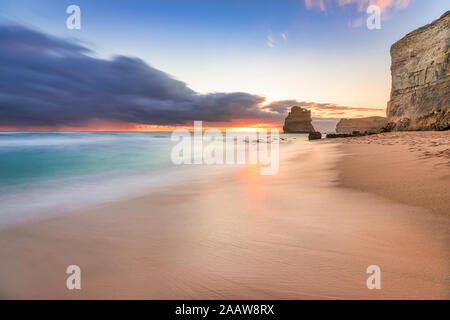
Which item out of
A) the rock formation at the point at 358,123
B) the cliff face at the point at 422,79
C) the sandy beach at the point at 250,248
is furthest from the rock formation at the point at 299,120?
the sandy beach at the point at 250,248

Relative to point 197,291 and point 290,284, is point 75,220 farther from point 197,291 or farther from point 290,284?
point 290,284

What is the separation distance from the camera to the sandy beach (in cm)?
139

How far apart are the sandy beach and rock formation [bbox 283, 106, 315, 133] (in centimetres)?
9998

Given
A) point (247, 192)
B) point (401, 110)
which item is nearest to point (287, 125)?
point (401, 110)

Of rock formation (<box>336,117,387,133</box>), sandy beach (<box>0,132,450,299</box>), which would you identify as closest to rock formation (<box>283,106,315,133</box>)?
rock formation (<box>336,117,387,133</box>)

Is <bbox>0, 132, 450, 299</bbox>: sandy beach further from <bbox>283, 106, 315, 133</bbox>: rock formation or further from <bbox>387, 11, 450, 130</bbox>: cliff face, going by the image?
<bbox>283, 106, 315, 133</bbox>: rock formation

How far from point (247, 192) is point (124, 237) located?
230cm

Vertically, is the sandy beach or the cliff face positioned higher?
the cliff face

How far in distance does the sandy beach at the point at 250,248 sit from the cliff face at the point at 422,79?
22.3 meters

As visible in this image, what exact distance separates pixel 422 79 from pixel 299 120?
7719cm

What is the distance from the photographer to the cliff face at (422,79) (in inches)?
749

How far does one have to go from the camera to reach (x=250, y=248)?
1.86 meters

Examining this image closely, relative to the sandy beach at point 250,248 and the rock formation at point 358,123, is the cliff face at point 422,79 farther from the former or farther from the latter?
the rock formation at point 358,123

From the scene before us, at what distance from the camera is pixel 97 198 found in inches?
173
